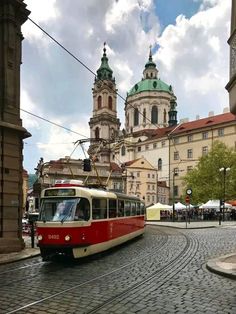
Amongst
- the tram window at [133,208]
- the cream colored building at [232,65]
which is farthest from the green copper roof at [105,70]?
the cream colored building at [232,65]

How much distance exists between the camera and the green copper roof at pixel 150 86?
134938 millimetres

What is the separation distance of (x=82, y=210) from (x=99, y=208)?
161 cm

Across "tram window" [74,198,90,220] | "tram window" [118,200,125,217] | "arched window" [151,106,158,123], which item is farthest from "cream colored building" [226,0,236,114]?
"arched window" [151,106,158,123]

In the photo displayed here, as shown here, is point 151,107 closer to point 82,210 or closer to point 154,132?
point 154,132

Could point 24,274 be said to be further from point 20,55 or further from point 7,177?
point 20,55

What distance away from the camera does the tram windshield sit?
1612 centimetres

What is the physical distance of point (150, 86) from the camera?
5335 inches

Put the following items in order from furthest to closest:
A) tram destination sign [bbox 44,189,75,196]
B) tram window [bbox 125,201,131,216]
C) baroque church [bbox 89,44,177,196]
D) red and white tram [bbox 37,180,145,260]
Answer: baroque church [bbox 89,44,177,196], tram window [bbox 125,201,131,216], tram destination sign [bbox 44,189,75,196], red and white tram [bbox 37,180,145,260]

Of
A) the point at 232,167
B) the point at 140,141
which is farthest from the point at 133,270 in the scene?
the point at 140,141

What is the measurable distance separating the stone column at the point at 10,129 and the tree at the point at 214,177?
5588cm

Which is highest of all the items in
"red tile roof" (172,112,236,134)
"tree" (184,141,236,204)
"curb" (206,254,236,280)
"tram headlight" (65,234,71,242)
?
"red tile roof" (172,112,236,134)

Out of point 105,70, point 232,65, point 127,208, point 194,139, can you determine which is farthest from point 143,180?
point 232,65

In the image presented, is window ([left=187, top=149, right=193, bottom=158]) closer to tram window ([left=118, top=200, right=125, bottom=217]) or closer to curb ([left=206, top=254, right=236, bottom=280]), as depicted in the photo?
tram window ([left=118, top=200, right=125, bottom=217])

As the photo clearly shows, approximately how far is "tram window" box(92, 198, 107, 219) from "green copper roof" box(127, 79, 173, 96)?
117096mm
